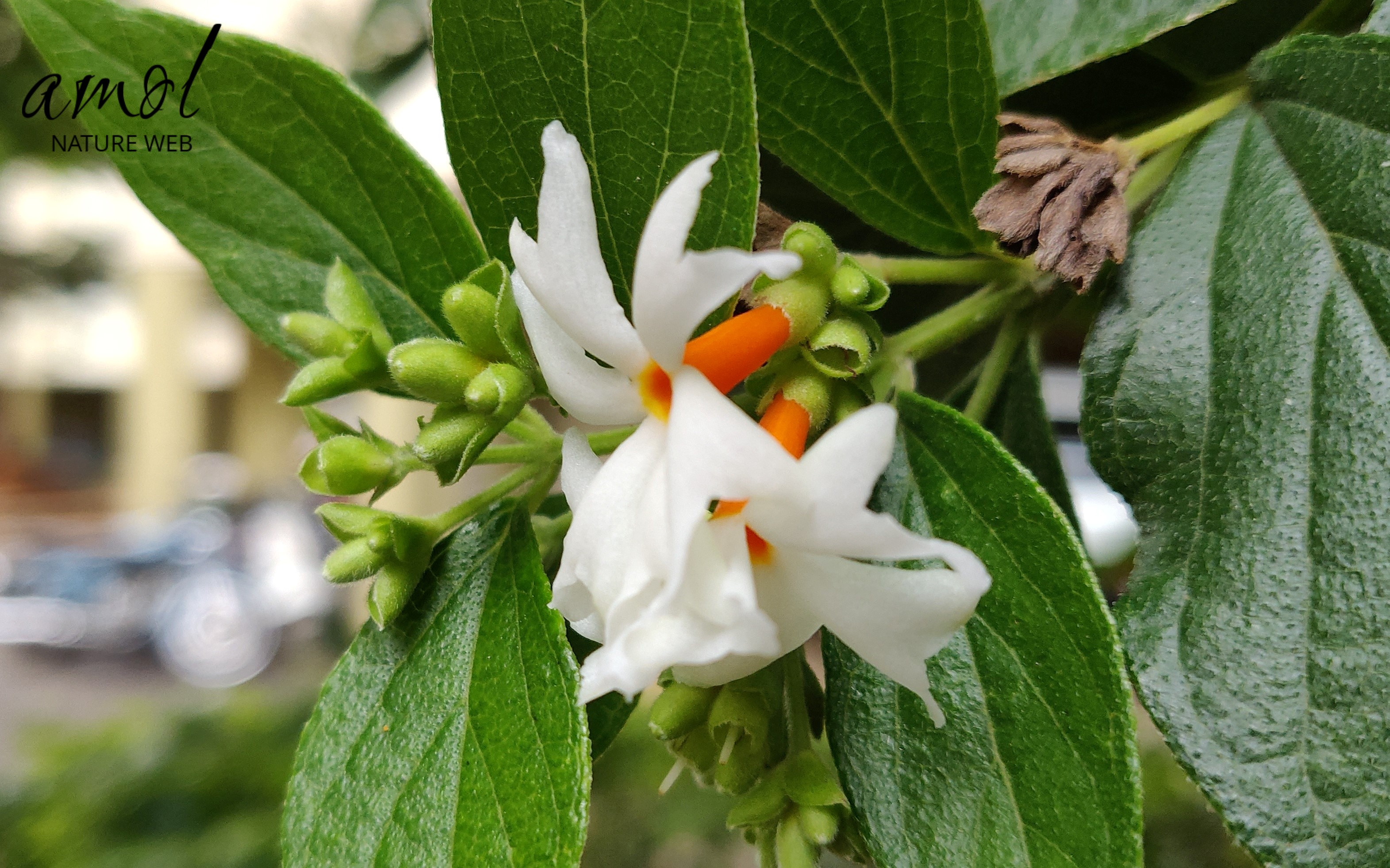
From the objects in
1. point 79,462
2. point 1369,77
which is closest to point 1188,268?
point 1369,77

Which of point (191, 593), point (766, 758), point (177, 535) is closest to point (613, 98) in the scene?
point (766, 758)

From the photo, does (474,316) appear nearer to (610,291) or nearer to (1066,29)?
(610,291)

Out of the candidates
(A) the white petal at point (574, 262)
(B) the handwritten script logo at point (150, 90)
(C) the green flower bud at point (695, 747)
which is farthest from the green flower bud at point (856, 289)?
(B) the handwritten script logo at point (150, 90)

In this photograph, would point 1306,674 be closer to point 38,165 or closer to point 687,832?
point 687,832

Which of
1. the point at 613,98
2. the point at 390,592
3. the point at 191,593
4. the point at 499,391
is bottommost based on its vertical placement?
the point at 191,593

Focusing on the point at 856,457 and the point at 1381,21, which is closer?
the point at 856,457

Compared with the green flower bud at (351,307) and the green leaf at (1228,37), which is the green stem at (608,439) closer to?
the green flower bud at (351,307)
